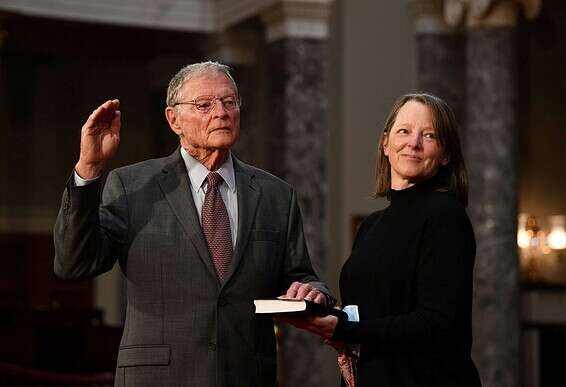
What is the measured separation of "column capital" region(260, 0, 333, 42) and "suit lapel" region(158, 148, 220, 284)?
8.84m

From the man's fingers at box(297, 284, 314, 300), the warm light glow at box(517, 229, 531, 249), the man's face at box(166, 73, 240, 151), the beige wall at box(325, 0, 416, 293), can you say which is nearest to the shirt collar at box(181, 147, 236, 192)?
the man's face at box(166, 73, 240, 151)

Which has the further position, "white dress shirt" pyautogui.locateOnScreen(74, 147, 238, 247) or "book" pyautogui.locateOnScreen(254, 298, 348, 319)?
"white dress shirt" pyautogui.locateOnScreen(74, 147, 238, 247)

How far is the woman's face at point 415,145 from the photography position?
3.84 metres

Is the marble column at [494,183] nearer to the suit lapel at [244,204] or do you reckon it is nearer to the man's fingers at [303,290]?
the suit lapel at [244,204]

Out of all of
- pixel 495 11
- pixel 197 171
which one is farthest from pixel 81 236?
pixel 495 11

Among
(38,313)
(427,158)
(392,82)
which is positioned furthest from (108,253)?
(392,82)

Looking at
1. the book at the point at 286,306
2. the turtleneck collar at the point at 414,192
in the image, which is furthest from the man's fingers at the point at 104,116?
the turtleneck collar at the point at 414,192

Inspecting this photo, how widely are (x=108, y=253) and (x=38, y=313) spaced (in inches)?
376

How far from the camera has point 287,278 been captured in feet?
13.7

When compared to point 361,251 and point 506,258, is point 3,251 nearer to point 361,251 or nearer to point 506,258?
point 506,258

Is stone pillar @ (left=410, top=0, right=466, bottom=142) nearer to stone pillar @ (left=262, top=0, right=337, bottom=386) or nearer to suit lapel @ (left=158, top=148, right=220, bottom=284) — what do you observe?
stone pillar @ (left=262, top=0, right=337, bottom=386)

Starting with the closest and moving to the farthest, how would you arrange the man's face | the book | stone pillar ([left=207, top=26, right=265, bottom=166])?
the book < the man's face < stone pillar ([left=207, top=26, right=265, bottom=166])

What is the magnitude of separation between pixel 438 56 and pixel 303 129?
169cm

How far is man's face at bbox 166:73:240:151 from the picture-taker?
3.96 m
